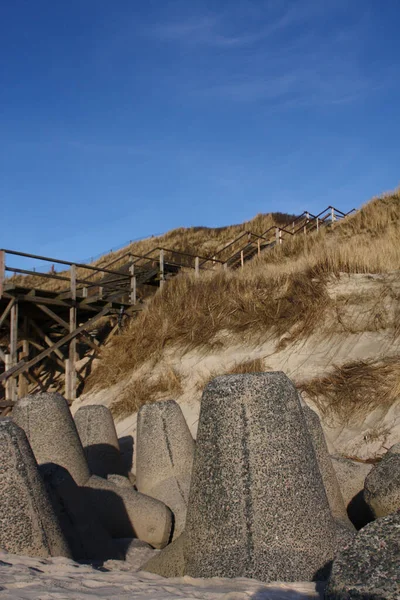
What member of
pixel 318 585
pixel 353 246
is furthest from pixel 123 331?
pixel 318 585

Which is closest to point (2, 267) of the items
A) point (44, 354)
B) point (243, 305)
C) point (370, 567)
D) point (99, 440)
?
point (44, 354)

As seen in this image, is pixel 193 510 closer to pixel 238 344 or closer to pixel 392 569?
pixel 392 569

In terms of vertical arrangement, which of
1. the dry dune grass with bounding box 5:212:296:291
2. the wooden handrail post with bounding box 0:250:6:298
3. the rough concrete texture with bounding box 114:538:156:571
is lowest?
the rough concrete texture with bounding box 114:538:156:571

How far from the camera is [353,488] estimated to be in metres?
7.88

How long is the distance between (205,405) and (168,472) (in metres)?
4.30

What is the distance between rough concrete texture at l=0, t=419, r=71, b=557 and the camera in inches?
199

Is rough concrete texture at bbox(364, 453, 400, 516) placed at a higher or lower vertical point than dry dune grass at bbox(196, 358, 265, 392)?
lower

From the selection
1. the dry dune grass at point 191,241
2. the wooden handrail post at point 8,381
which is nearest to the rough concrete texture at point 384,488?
the wooden handrail post at point 8,381

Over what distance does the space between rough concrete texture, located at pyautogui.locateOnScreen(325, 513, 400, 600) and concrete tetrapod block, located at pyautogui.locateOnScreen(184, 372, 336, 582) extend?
0.81m

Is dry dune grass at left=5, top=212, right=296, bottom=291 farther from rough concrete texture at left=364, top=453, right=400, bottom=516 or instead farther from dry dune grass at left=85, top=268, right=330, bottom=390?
rough concrete texture at left=364, top=453, right=400, bottom=516

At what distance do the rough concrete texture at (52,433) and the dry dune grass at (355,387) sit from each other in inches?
215

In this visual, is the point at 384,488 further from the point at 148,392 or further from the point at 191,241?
the point at 191,241

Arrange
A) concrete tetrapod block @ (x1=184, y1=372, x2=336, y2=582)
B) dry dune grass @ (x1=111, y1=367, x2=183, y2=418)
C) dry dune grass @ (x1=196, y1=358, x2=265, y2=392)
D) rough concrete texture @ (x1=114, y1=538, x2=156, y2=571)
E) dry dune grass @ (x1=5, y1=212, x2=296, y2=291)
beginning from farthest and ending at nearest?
dry dune grass @ (x1=5, y1=212, x2=296, y2=291) < dry dune grass @ (x1=111, y1=367, x2=183, y2=418) < dry dune grass @ (x1=196, y1=358, x2=265, y2=392) < rough concrete texture @ (x1=114, y1=538, x2=156, y2=571) < concrete tetrapod block @ (x1=184, y1=372, x2=336, y2=582)

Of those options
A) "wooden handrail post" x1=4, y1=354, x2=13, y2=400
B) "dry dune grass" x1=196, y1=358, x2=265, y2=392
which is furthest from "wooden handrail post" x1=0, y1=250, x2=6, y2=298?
"dry dune grass" x1=196, y1=358, x2=265, y2=392
